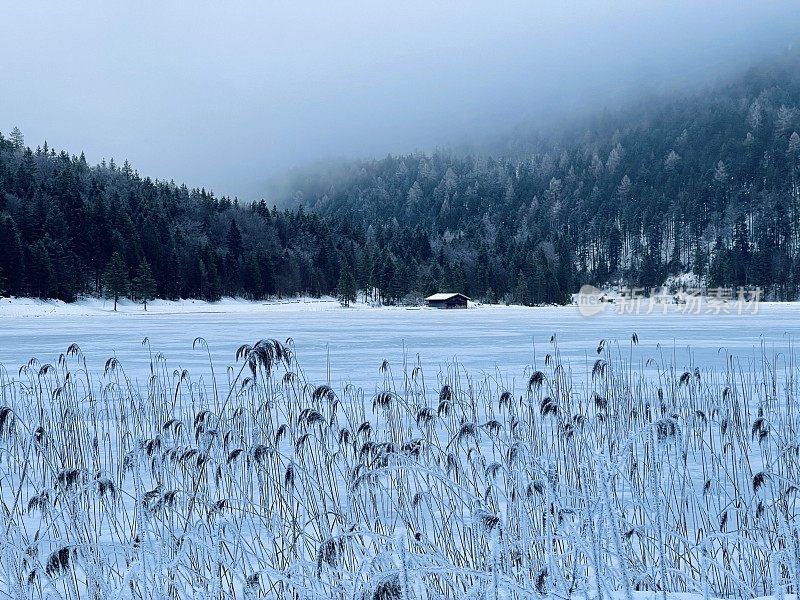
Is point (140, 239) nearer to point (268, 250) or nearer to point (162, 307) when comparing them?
point (162, 307)

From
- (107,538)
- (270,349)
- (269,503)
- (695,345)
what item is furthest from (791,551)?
(695,345)

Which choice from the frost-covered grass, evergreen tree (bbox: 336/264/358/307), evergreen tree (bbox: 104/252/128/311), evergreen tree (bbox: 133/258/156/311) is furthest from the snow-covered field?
evergreen tree (bbox: 336/264/358/307)

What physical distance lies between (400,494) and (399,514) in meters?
0.85

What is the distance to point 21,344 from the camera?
2769 centimetres

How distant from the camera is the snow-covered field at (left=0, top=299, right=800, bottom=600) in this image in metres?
3.87

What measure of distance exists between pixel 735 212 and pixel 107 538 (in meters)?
211

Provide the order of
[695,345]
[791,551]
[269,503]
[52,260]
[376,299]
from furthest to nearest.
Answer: [376,299] < [52,260] < [695,345] < [269,503] < [791,551]

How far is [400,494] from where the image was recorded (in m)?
6.23

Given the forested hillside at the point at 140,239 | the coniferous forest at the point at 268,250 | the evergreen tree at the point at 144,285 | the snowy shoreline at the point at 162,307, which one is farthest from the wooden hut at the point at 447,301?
the evergreen tree at the point at 144,285

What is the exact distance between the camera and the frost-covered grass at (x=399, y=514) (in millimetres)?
3734

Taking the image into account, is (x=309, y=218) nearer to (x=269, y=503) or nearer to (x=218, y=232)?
(x=218, y=232)

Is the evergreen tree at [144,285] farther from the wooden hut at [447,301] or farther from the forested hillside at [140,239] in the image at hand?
the wooden hut at [447,301]

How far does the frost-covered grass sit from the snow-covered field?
0.13 feet

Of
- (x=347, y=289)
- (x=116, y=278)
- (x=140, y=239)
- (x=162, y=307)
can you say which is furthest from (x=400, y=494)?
(x=140, y=239)
